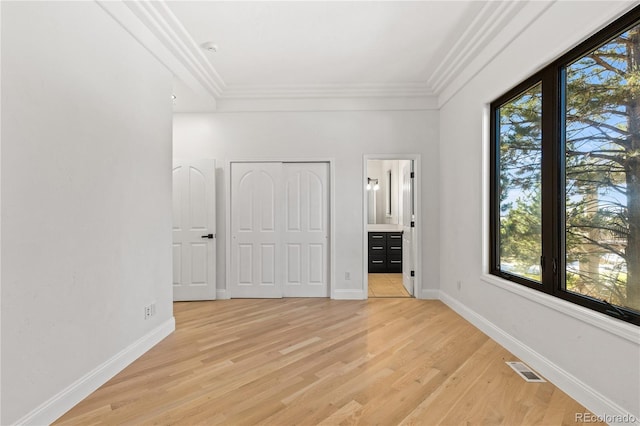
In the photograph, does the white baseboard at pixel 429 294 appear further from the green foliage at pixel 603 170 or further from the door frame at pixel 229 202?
the green foliage at pixel 603 170

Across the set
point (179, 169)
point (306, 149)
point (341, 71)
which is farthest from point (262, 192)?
point (341, 71)

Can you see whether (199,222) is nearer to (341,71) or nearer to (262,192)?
(262,192)

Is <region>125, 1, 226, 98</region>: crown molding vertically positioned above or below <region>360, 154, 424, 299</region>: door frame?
above

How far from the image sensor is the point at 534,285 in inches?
95.5

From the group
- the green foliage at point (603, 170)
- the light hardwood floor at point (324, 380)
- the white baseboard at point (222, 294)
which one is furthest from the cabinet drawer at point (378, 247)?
the green foliage at point (603, 170)

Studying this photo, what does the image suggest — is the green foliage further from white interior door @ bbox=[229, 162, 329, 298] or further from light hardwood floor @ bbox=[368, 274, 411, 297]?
white interior door @ bbox=[229, 162, 329, 298]

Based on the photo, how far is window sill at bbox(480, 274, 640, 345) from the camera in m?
1.59

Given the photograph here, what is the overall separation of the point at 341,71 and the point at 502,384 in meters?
3.59

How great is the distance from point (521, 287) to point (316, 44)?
10.0ft

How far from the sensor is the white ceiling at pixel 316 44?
2.56 m

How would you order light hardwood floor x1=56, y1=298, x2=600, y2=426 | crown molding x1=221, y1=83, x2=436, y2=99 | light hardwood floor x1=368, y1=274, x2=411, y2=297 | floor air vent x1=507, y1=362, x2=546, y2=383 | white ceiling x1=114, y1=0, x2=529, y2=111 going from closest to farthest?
light hardwood floor x1=56, y1=298, x2=600, y2=426 < floor air vent x1=507, y1=362, x2=546, y2=383 < white ceiling x1=114, y1=0, x2=529, y2=111 < crown molding x1=221, y1=83, x2=436, y2=99 < light hardwood floor x1=368, y1=274, x2=411, y2=297

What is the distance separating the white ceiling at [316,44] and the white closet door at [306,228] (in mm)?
1143

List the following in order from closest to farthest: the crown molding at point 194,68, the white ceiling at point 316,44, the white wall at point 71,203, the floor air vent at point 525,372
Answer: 1. the white wall at point 71,203
2. the floor air vent at point 525,372
3. the crown molding at point 194,68
4. the white ceiling at point 316,44

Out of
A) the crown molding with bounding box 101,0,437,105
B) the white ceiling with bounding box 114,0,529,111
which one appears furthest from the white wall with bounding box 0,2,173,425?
the white ceiling with bounding box 114,0,529,111
